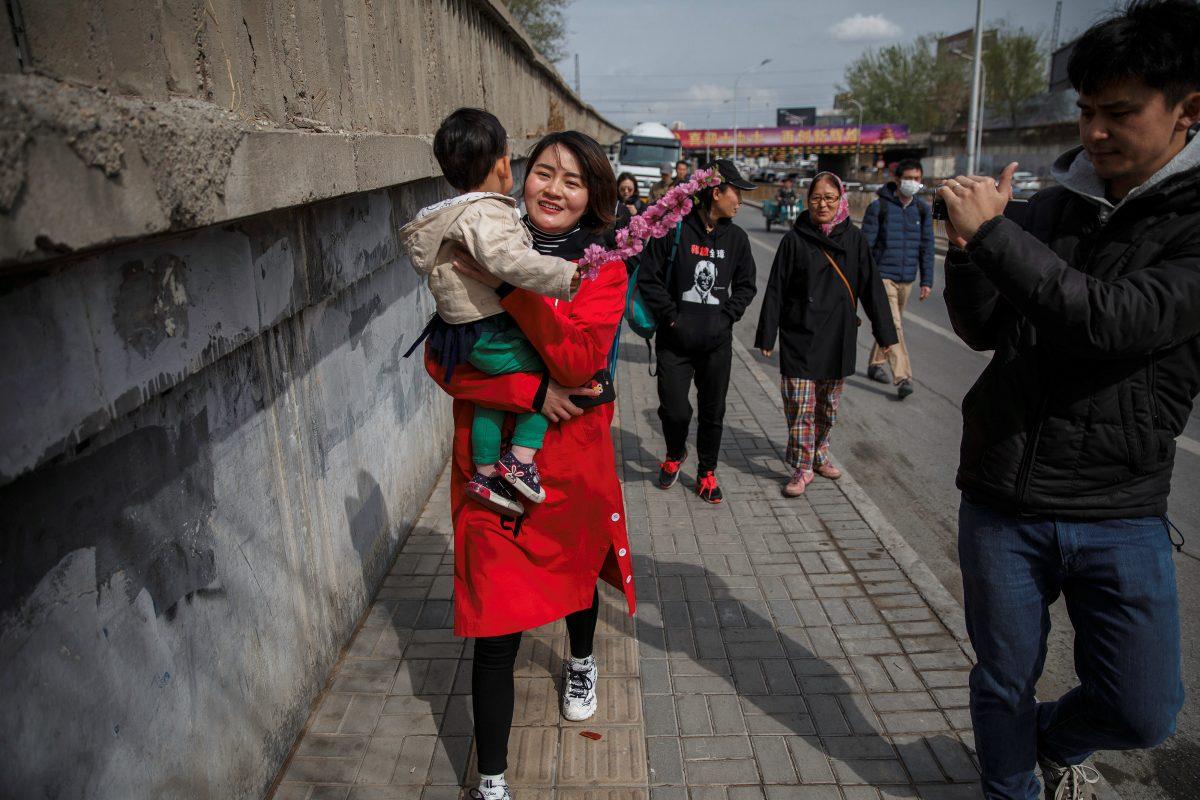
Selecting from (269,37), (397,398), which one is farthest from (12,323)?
(397,398)

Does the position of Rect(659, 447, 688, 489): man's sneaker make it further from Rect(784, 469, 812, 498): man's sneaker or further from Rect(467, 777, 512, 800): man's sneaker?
Rect(467, 777, 512, 800): man's sneaker

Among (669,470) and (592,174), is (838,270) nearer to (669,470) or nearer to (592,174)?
(669,470)

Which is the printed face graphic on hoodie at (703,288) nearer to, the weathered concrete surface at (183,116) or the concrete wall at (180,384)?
the weathered concrete surface at (183,116)

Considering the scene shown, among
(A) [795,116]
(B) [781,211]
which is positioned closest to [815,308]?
(B) [781,211]

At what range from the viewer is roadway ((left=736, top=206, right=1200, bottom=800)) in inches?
120

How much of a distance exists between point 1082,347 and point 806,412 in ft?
11.4

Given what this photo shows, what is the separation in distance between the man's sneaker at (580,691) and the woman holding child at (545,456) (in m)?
0.48

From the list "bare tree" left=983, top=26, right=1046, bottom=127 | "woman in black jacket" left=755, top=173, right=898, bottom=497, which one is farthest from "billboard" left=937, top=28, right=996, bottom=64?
"woman in black jacket" left=755, top=173, right=898, bottom=497

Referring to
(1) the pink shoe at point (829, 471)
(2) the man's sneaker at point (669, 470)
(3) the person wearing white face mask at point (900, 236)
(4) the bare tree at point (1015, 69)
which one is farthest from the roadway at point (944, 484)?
(4) the bare tree at point (1015, 69)

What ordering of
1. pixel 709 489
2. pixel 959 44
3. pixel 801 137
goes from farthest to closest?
pixel 959 44 → pixel 801 137 → pixel 709 489

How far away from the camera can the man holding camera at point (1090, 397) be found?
1929 millimetres

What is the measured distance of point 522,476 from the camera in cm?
250

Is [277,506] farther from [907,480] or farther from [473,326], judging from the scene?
[907,480]

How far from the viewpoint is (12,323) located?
148 centimetres
